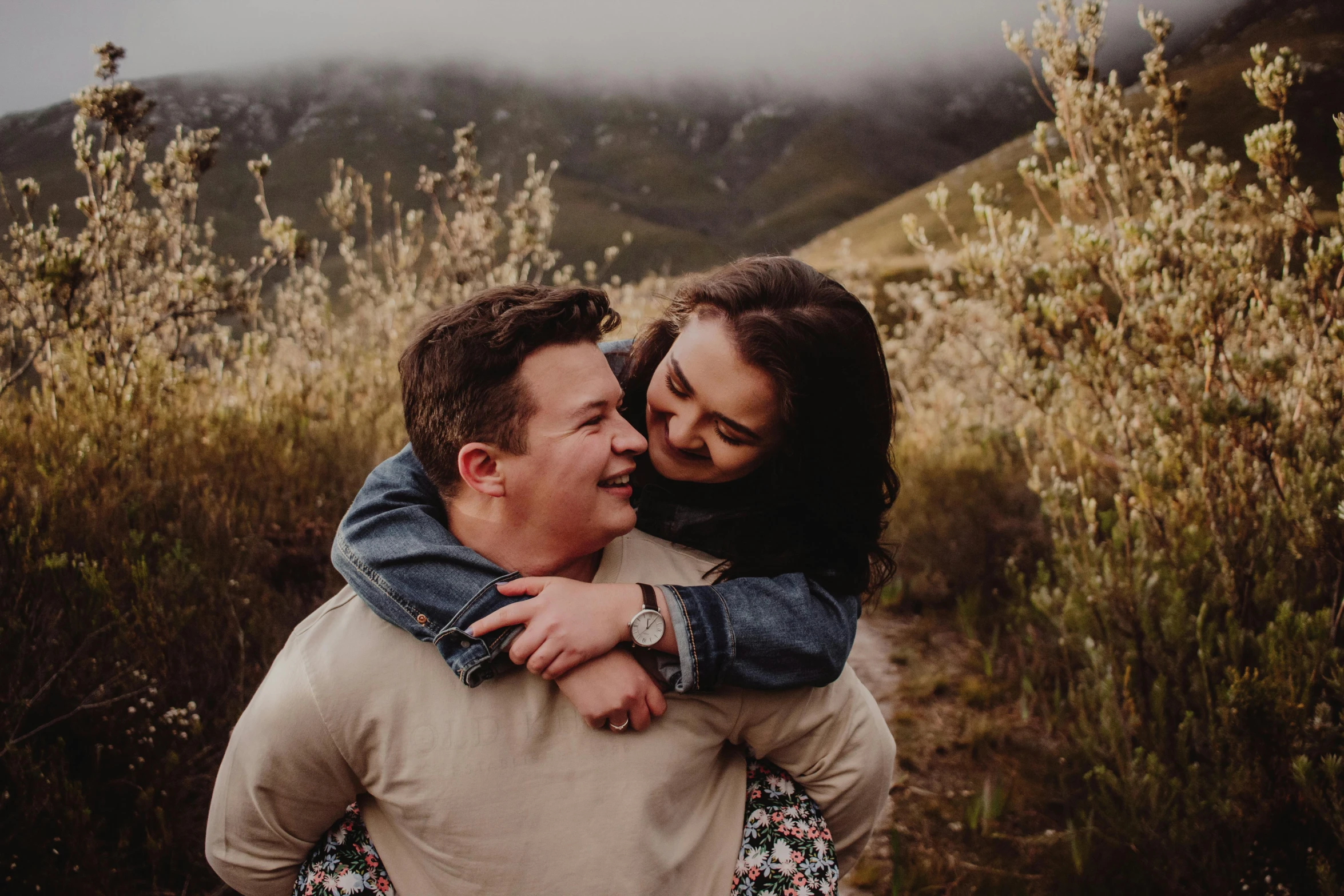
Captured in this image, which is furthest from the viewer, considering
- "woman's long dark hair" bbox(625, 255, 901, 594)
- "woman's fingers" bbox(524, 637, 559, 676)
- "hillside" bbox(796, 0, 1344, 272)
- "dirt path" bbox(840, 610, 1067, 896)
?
"hillside" bbox(796, 0, 1344, 272)

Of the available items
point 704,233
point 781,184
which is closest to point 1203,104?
point 704,233

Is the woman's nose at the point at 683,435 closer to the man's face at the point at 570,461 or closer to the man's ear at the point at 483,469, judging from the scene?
the man's face at the point at 570,461

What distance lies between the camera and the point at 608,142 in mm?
161000

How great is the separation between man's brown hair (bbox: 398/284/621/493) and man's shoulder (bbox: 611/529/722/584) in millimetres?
329

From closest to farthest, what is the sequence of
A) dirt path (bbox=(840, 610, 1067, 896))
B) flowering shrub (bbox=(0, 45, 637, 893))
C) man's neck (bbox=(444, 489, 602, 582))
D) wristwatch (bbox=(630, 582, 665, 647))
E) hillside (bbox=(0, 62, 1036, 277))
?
wristwatch (bbox=(630, 582, 665, 647)), man's neck (bbox=(444, 489, 602, 582)), flowering shrub (bbox=(0, 45, 637, 893)), dirt path (bbox=(840, 610, 1067, 896)), hillside (bbox=(0, 62, 1036, 277))

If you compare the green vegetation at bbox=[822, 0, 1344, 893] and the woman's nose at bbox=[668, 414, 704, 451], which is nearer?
the woman's nose at bbox=[668, 414, 704, 451]

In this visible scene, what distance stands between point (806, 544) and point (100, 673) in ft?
7.38

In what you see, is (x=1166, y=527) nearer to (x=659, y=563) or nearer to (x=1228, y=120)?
(x=659, y=563)

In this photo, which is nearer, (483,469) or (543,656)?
(543,656)

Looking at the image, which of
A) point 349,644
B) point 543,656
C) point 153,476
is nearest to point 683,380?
point 543,656

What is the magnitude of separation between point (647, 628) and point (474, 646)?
304 mm

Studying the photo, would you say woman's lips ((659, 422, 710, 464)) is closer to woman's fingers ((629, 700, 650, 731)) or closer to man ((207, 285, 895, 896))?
man ((207, 285, 895, 896))

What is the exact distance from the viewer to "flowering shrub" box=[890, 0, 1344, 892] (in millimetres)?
2480

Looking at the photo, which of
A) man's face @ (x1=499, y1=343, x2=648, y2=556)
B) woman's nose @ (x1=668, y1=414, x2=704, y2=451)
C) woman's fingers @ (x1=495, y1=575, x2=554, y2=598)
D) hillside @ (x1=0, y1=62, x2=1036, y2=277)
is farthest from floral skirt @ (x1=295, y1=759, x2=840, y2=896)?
hillside @ (x1=0, y1=62, x2=1036, y2=277)
